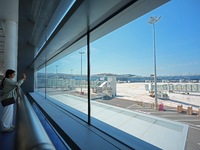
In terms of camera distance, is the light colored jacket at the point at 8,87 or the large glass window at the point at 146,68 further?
the light colored jacket at the point at 8,87

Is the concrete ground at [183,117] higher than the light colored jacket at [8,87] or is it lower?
lower

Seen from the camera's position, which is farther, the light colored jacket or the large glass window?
the light colored jacket

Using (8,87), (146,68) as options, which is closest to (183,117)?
(146,68)

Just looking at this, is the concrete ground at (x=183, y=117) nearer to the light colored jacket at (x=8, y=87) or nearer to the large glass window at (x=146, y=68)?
the large glass window at (x=146, y=68)

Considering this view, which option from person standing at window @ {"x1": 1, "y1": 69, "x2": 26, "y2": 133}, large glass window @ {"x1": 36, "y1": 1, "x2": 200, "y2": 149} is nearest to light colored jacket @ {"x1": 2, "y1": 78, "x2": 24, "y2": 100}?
person standing at window @ {"x1": 1, "y1": 69, "x2": 26, "y2": 133}

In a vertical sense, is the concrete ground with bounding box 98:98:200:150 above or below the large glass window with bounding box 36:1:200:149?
below

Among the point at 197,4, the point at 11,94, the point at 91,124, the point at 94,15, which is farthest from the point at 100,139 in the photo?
the point at 11,94

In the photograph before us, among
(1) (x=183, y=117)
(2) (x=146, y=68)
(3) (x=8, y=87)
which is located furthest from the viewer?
(3) (x=8, y=87)

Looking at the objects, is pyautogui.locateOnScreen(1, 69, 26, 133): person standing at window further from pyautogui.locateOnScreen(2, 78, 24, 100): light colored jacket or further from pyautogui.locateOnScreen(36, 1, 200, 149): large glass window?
pyautogui.locateOnScreen(36, 1, 200, 149): large glass window

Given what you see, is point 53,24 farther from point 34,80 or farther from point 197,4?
point 34,80

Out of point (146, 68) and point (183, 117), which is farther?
point (146, 68)

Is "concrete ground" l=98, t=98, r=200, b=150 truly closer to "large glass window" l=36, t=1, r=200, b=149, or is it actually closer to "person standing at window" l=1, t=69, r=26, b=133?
"large glass window" l=36, t=1, r=200, b=149

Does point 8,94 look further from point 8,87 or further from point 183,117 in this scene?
point 183,117

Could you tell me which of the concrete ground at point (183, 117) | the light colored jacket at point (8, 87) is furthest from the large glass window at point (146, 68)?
the light colored jacket at point (8, 87)
